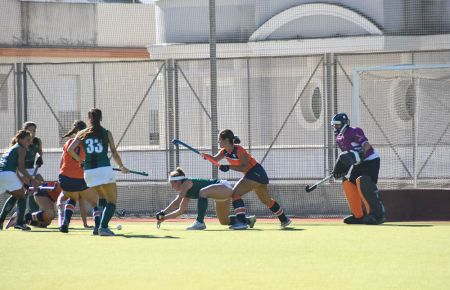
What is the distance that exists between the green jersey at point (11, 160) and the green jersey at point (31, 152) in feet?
3.43

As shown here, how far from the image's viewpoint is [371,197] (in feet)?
55.6

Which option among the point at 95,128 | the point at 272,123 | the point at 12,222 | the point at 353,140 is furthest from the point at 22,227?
the point at 272,123

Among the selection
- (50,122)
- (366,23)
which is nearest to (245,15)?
(366,23)

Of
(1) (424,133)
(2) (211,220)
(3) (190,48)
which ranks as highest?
(3) (190,48)

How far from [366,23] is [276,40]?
7.29 feet

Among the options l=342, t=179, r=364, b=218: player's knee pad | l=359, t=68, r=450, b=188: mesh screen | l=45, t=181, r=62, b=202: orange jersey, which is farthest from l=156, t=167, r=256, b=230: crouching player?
l=359, t=68, r=450, b=188: mesh screen

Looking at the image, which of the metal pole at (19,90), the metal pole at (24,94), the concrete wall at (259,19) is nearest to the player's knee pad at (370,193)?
the metal pole at (24,94)

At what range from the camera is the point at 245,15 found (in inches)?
1134

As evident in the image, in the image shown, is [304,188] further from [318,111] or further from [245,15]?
[245,15]

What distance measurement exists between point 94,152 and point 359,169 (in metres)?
4.11

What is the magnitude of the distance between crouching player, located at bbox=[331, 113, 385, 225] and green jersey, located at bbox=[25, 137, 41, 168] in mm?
4339

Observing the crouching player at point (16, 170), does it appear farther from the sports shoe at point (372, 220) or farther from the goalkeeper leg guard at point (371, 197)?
the sports shoe at point (372, 220)

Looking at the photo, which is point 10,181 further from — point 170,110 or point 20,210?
point 170,110

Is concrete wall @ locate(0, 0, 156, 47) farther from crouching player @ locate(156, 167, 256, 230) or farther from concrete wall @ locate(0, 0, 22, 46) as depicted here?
crouching player @ locate(156, 167, 256, 230)
